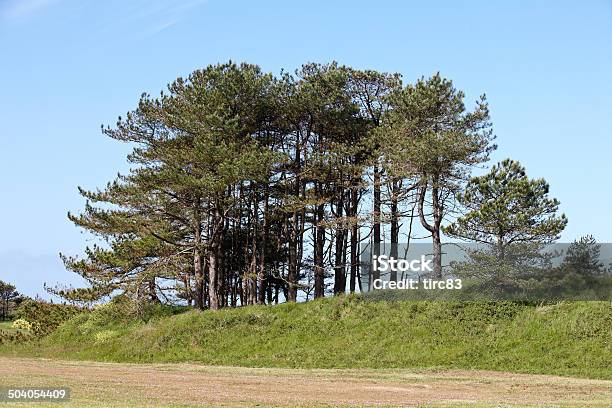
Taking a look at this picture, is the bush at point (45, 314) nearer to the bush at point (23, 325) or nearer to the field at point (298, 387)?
the bush at point (23, 325)

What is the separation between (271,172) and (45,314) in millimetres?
14477

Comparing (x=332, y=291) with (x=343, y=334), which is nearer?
(x=343, y=334)

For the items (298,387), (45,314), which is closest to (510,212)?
(298,387)

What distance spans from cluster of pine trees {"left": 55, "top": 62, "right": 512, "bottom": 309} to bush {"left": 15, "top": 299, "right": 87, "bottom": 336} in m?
4.25

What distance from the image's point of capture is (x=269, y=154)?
128ft

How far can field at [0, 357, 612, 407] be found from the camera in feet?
61.2

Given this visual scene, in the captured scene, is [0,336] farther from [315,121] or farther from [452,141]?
[452,141]

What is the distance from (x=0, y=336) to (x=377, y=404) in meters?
28.9

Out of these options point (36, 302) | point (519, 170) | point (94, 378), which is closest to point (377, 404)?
point (94, 378)

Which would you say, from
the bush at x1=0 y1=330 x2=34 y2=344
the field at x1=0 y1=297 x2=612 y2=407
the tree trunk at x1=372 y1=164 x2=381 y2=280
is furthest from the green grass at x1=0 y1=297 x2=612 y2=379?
the tree trunk at x1=372 y1=164 x2=381 y2=280

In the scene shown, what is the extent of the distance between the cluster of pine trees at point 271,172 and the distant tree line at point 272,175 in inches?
2.9

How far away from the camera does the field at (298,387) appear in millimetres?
18641

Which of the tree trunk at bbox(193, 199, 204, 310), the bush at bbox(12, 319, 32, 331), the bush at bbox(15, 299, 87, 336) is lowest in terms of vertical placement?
the bush at bbox(12, 319, 32, 331)

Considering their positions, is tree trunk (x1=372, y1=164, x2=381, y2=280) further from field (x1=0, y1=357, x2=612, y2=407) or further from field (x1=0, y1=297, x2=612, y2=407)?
field (x1=0, y1=357, x2=612, y2=407)
